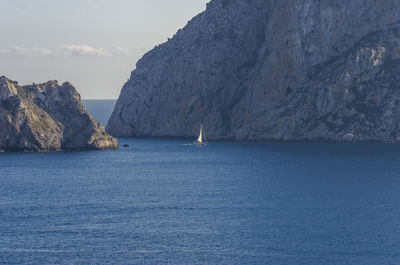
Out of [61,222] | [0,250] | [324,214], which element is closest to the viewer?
[0,250]

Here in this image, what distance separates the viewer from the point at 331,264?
7906cm

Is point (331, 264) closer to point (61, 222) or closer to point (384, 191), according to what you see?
point (61, 222)

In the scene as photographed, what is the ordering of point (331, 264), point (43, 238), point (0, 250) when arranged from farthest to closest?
1. point (43, 238)
2. point (0, 250)
3. point (331, 264)

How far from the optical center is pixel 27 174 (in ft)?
535

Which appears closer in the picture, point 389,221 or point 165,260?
point 165,260

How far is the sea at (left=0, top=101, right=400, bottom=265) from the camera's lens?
83438 millimetres

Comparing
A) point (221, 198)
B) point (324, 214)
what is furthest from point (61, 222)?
point (324, 214)

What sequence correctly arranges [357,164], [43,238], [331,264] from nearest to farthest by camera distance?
[331,264] < [43,238] < [357,164]

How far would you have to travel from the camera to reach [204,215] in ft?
349

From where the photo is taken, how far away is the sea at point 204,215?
83438 mm

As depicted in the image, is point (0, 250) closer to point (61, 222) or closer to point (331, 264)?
point (61, 222)

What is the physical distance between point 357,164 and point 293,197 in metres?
56.0

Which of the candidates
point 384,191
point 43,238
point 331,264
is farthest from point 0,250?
point 384,191

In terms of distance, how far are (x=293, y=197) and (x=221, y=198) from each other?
1380 centimetres
